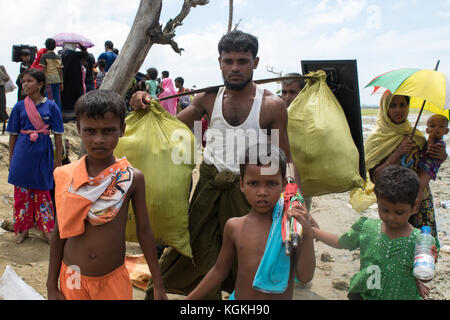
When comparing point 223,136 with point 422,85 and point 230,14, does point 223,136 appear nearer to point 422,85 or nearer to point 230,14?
point 422,85

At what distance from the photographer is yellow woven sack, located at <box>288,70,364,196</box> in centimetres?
261

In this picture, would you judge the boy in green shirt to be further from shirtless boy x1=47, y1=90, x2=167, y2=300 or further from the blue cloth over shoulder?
shirtless boy x1=47, y1=90, x2=167, y2=300

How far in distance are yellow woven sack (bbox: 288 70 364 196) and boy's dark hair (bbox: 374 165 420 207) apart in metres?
0.75

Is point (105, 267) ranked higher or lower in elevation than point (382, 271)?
higher

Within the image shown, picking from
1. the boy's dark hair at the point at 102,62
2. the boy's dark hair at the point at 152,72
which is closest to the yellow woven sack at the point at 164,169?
the boy's dark hair at the point at 102,62

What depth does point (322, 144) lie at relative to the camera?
262cm

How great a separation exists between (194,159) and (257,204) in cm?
71

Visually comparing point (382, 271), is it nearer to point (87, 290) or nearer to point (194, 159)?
point (194, 159)

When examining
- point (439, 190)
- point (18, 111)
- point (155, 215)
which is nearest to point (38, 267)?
point (18, 111)

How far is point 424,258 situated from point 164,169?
1338 mm

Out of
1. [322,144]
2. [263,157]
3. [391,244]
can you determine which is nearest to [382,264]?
[391,244]

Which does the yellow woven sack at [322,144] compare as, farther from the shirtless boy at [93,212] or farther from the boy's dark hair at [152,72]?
the boy's dark hair at [152,72]

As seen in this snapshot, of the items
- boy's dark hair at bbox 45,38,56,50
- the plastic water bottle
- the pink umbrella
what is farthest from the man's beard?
the pink umbrella

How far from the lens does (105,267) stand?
5.86 ft
